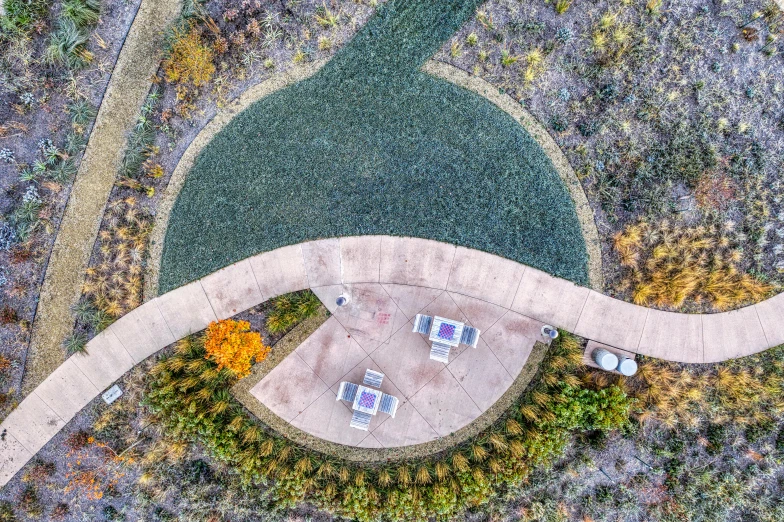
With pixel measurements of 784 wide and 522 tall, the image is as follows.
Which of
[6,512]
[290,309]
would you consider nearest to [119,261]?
[290,309]

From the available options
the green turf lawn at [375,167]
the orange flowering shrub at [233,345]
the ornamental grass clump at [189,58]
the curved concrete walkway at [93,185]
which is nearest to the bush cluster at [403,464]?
the orange flowering shrub at [233,345]

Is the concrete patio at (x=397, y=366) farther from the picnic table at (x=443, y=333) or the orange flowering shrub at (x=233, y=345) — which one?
the orange flowering shrub at (x=233, y=345)

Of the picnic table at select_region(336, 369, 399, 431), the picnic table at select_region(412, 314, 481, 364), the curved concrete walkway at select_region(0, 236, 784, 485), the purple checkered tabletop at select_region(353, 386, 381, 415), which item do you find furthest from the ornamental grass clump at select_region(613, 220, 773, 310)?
the purple checkered tabletop at select_region(353, 386, 381, 415)

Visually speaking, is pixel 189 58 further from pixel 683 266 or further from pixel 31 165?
pixel 683 266

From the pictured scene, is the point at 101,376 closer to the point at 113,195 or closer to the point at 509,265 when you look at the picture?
the point at 113,195

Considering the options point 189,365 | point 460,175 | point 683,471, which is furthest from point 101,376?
point 683,471

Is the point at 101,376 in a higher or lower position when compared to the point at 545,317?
lower

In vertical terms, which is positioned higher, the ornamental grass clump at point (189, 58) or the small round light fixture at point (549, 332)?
the ornamental grass clump at point (189, 58)
